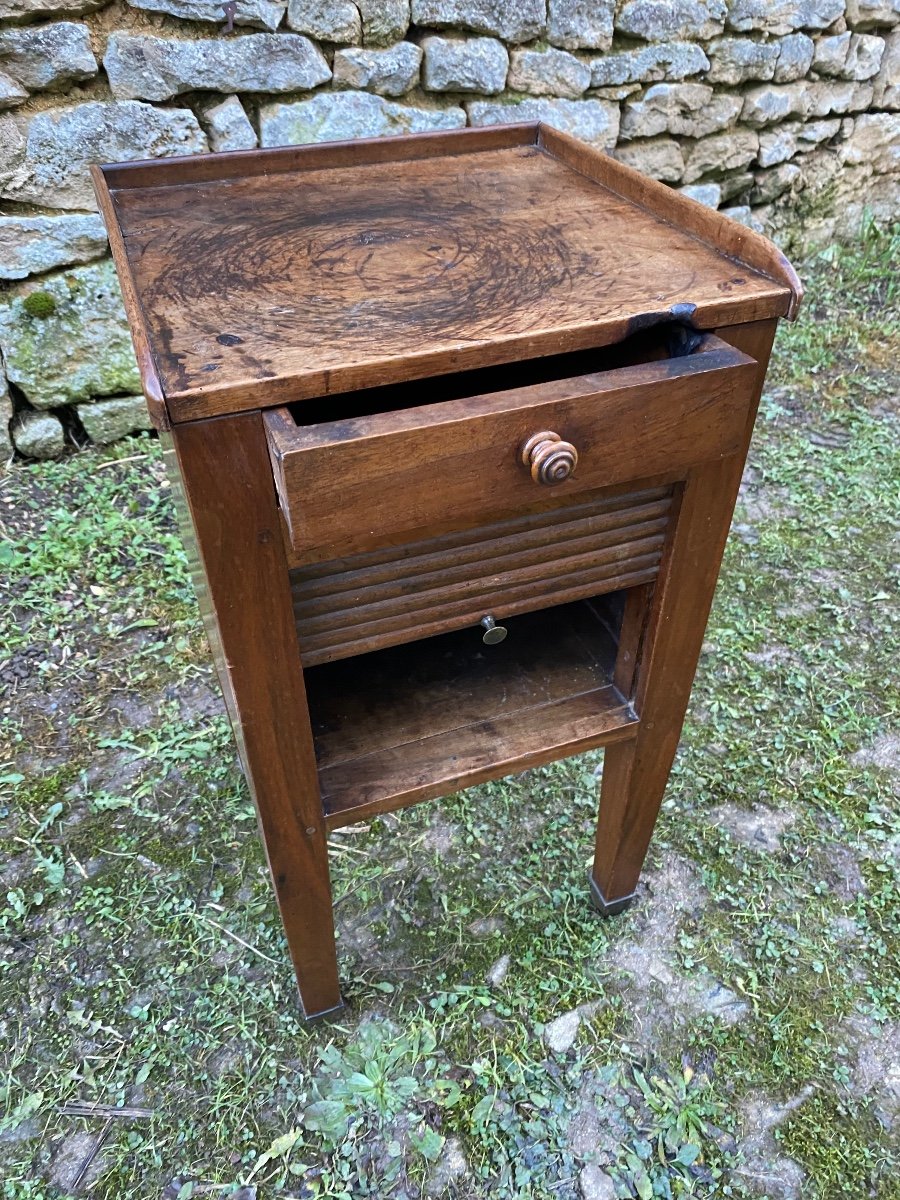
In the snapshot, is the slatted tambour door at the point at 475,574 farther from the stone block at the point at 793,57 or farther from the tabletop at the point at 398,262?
the stone block at the point at 793,57

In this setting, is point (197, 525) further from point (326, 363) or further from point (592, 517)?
point (592, 517)

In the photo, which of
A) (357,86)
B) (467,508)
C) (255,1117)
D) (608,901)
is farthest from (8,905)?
(357,86)

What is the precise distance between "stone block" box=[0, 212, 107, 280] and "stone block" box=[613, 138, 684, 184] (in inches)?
65.0

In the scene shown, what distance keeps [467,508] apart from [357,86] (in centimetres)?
195

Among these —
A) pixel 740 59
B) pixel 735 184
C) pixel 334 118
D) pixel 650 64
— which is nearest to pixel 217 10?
pixel 334 118

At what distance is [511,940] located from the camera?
158cm

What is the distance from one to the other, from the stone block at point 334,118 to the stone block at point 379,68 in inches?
1.0

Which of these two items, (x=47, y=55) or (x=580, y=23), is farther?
(x=580, y=23)

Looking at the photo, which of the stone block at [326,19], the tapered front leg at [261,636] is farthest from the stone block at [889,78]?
the tapered front leg at [261,636]

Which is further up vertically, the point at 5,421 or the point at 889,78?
the point at 889,78

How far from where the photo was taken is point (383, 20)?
2.27m

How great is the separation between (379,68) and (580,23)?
2.13 ft

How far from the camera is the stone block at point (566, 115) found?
2545 mm

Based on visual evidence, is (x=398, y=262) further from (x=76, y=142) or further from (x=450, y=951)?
(x=76, y=142)
